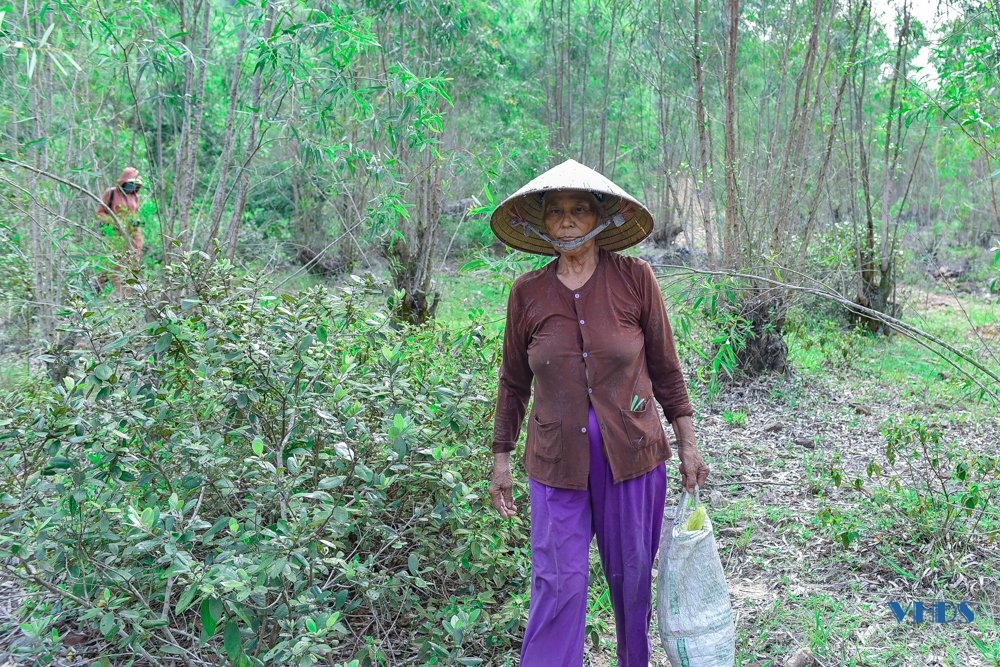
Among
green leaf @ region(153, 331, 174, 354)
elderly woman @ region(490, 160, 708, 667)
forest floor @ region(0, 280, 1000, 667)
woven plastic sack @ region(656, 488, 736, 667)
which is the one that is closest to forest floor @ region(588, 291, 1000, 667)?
forest floor @ region(0, 280, 1000, 667)

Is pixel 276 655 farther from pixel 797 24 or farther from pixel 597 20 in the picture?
pixel 597 20

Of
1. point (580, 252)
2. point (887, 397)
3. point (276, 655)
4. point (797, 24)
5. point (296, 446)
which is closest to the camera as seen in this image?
point (276, 655)

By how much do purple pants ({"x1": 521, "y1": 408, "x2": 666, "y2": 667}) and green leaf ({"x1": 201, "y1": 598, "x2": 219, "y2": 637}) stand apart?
3.01 ft

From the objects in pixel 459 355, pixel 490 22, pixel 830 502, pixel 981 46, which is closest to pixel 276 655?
pixel 459 355

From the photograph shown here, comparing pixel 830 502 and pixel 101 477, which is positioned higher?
pixel 101 477

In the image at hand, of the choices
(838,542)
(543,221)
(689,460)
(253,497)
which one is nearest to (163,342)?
(253,497)

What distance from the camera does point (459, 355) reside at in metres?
3.76

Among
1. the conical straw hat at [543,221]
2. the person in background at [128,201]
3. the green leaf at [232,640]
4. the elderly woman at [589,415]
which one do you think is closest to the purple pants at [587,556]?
the elderly woman at [589,415]

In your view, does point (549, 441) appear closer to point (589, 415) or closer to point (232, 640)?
point (589, 415)

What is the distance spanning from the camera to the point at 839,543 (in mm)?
3811

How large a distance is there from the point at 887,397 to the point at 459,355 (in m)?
4.22

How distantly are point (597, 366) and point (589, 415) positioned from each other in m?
0.15

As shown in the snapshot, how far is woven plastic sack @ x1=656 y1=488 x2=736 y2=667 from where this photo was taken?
8.35 feet

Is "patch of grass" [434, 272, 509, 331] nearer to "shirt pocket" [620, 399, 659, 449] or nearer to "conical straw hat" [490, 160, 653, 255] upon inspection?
"conical straw hat" [490, 160, 653, 255]
